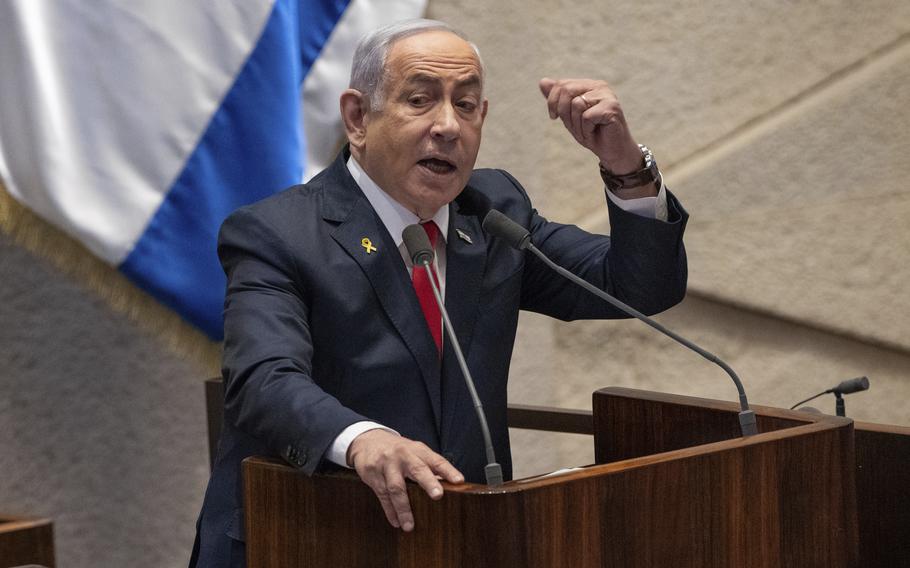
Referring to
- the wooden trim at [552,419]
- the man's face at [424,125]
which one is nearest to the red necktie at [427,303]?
the man's face at [424,125]

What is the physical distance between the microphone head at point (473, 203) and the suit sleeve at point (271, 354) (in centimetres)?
36

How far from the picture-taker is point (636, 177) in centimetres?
198

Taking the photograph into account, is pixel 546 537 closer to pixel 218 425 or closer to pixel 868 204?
pixel 218 425

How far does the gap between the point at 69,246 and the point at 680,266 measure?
1459 millimetres

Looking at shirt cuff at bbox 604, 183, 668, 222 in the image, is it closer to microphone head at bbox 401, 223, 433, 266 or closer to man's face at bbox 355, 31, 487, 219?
man's face at bbox 355, 31, 487, 219

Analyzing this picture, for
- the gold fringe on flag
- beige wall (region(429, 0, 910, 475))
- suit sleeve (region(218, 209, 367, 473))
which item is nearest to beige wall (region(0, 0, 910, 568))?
beige wall (region(429, 0, 910, 475))

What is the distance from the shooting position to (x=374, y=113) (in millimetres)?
1963

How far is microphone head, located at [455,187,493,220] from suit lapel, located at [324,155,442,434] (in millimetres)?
197

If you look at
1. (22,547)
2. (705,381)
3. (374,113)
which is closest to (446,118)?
(374,113)

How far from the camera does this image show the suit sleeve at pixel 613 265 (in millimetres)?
1998

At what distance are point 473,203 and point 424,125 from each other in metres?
0.21

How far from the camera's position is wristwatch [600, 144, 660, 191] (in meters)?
1.98

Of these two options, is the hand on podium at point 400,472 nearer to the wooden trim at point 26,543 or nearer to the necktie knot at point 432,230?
the necktie knot at point 432,230

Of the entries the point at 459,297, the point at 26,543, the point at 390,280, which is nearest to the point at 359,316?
the point at 390,280
